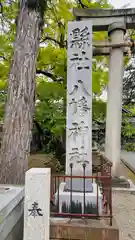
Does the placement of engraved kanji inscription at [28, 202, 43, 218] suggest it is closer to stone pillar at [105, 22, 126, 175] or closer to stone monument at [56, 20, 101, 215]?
stone monument at [56, 20, 101, 215]

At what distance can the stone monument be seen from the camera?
359 centimetres

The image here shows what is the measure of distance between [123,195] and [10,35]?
262 inches

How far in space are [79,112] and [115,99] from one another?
333 centimetres

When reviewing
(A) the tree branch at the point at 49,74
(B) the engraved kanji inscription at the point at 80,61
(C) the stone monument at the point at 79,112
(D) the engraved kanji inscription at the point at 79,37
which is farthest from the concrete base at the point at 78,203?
(A) the tree branch at the point at 49,74

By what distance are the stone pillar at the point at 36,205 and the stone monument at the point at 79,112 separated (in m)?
0.91

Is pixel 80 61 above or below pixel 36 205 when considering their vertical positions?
above

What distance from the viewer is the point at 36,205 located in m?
2.48

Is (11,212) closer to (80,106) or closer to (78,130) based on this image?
(78,130)

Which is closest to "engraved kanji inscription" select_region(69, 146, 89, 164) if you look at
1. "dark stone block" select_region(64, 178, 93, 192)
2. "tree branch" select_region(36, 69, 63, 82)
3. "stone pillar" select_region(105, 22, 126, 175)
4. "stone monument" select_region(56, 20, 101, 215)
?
"stone monument" select_region(56, 20, 101, 215)

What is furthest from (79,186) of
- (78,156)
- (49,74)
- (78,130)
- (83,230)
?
(49,74)

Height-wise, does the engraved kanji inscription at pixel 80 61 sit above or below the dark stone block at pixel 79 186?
above

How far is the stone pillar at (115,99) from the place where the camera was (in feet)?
22.0

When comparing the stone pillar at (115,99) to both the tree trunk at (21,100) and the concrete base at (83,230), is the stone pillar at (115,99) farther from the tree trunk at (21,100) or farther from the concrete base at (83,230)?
the concrete base at (83,230)

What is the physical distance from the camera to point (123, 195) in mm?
5758
